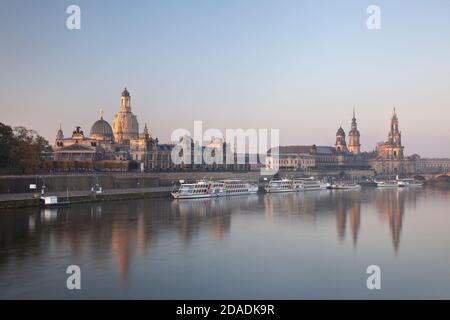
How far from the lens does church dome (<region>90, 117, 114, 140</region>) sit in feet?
228

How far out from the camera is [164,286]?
14.1 metres

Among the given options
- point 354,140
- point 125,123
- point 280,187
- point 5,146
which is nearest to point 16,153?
point 5,146

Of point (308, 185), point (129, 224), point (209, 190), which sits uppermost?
point (209, 190)

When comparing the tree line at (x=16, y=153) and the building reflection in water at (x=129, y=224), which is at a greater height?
the tree line at (x=16, y=153)

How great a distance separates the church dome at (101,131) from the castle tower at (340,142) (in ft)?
196

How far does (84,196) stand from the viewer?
35062 mm

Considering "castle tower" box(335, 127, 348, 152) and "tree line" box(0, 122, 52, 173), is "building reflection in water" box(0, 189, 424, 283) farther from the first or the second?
"castle tower" box(335, 127, 348, 152)

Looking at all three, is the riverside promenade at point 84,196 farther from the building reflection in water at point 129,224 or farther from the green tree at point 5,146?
the green tree at point 5,146

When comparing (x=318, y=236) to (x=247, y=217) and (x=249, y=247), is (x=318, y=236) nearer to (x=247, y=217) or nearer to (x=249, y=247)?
(x=249, y=247)

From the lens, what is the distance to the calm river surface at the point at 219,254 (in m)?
13.9

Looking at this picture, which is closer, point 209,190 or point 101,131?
point 209,190

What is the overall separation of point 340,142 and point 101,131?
62.2m

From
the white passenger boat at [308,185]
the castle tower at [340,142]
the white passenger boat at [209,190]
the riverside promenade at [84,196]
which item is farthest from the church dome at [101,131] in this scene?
the castle tower at [340,142]

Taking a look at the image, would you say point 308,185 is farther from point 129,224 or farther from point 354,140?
point 354,140
